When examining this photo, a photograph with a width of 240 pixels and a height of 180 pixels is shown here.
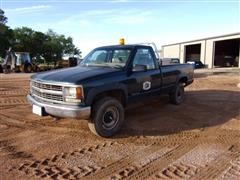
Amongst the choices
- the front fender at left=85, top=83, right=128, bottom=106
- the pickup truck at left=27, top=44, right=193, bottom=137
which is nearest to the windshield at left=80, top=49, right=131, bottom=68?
the pickup truck at left=27, top=44, right=193, bottom=137

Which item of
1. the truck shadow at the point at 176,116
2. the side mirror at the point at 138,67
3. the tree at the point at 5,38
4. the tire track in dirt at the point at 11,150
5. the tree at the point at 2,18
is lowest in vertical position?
the tire track in dirt at the point at 11,150

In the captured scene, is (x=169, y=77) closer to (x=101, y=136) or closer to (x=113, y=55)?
(x=113, y=55)

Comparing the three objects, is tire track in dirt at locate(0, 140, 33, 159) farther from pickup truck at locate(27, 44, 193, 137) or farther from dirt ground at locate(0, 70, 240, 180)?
pickup truck at locate(27, 44, 193, 137)

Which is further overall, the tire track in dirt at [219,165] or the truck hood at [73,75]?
the truck hood at [73,75]

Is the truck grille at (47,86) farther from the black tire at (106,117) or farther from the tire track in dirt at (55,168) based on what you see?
the tire track in dirt at (55,168)

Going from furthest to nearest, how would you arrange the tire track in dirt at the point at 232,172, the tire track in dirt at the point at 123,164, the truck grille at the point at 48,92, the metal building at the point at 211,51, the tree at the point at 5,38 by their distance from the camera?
the tree at the point at 5,38, the metal building at the point at 211,51, the truck grille at the point at 48,92, the tire track in dirt at the point at 123,164, the tire track in dirt at the point at 232,172

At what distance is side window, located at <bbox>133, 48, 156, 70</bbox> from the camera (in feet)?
21.9

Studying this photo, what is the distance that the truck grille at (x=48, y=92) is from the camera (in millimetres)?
5398

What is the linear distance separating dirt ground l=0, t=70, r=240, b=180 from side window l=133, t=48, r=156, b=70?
1.38m

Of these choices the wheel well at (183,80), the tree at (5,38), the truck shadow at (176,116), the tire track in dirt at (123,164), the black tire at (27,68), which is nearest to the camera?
the tire track in dirt at (123,164)

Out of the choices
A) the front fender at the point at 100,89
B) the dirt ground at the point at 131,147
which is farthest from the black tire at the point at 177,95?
the front fender at the point at 100,89

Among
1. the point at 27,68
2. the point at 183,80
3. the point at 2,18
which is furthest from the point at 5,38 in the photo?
the point at 183,80

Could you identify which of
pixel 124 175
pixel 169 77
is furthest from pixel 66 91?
pixel 169 77

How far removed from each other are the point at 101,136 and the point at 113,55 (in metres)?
2.11
